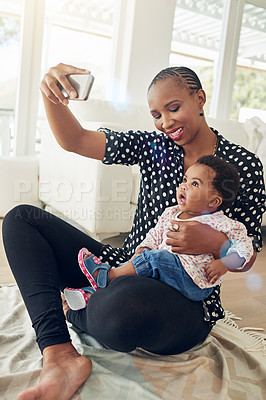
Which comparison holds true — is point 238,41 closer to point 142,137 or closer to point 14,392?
point 142,137

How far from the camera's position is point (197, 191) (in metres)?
1.11

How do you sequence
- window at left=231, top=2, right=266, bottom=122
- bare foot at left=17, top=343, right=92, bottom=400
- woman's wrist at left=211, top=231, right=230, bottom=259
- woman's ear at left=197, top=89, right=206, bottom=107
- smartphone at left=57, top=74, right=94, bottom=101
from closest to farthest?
bare foot at left=17, top=343, right=92, bottom=400, smartphone at left=57, top=74, right=94, bottom=101, woman's wrist at left=211, top=231, right=230, bottom=259, woman's ear at left=197, top=89, right=206, bottom=107, window at left=231, top=2, right=266, bottom=122

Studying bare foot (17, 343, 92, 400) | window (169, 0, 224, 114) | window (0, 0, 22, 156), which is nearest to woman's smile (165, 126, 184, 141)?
bare foot (17, 343, 92, 400)

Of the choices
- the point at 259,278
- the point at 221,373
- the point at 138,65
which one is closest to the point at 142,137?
the point at 221,373

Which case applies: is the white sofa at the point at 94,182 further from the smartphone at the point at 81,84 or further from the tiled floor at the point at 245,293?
the smartphone at the point at 81,84

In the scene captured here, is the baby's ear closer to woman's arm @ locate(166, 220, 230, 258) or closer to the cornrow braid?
woman's arm @ locate(166, 220, 230, 258)

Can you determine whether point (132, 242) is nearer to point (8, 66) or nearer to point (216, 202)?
point (216, 202)

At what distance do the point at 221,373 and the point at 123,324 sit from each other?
0.37 metres

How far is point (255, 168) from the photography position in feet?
3.85

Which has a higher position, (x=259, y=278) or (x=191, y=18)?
(x=191, y=18)

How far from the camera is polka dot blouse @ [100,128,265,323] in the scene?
1.17m

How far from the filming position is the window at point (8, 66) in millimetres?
3189

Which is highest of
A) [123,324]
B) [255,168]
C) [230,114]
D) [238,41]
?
[238,41]

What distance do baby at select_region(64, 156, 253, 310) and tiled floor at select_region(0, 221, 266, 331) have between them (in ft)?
1.88
